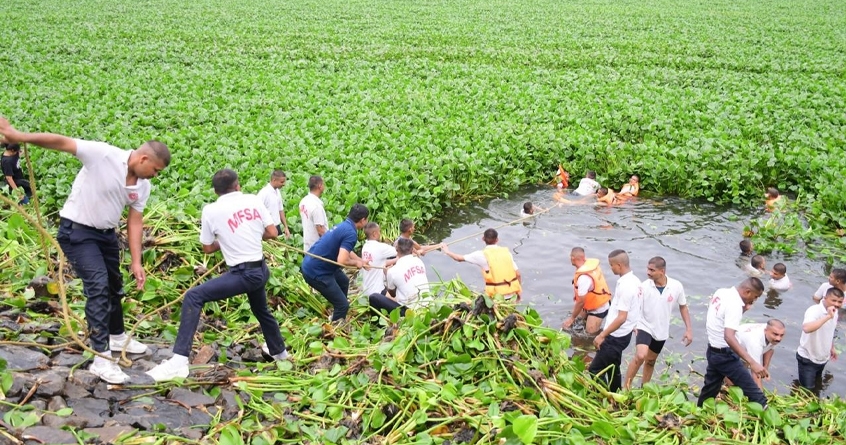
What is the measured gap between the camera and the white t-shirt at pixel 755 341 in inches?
256

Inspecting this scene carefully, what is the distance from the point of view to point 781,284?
8.88 metres

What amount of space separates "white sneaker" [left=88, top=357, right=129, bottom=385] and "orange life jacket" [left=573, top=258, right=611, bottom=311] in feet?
15.0

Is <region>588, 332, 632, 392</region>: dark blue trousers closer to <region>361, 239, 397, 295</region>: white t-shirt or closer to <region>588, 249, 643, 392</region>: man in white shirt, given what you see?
<region>588, 249, 643, 392</region>: man in white shirt

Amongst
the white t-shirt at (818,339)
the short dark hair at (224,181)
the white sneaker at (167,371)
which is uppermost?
the short dark hair at (224,181)

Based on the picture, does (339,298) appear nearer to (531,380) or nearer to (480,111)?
(531,380)

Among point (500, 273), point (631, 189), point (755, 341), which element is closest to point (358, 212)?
point (500, 273)

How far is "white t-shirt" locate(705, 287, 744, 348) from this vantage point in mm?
6016

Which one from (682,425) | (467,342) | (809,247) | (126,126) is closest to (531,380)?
(467,342)

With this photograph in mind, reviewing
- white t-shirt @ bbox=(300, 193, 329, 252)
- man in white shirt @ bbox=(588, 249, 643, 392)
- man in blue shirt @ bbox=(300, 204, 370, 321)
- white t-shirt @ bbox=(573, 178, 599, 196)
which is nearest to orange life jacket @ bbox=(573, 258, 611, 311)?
man in white shirt @ bbox=(588, 249, 643, 392)

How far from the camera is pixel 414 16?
39.5 meters

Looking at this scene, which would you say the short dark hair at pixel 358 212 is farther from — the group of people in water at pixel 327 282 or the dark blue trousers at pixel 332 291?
the dark blue trousers at pixel 332 291

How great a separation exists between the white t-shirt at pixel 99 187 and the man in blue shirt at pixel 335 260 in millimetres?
2418

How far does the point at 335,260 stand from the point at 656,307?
3.14 meters

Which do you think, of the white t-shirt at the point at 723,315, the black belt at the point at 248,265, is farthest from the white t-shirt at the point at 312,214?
the white t-shirt at the point at 723,315
